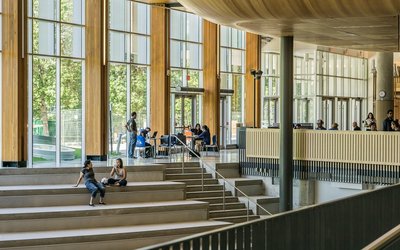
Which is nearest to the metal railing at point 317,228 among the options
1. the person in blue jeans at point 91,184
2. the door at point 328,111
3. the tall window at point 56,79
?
the person in blue jeans at point 91,184

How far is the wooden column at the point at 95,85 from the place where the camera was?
2470cm

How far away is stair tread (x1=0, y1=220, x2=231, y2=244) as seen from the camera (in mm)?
15672

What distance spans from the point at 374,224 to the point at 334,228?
→ 1892 mm

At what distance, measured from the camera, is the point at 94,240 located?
16078 mm

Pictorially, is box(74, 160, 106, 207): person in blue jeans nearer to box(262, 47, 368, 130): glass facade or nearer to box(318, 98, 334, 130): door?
box(262, 47, 368, 130): glass facade

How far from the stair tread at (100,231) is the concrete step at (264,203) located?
9.68ft

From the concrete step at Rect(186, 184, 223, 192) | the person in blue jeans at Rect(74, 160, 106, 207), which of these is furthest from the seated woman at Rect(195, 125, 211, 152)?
the person in blue jeans at Rect(74, 160, 106, 207)

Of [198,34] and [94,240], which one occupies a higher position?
[198,34]

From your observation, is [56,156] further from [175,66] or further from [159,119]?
[175,66]

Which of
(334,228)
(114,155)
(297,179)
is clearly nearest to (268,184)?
(297,179)

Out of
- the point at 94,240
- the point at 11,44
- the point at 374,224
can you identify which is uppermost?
the point at 11,44

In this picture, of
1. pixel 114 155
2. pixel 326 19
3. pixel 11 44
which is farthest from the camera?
pixel 114 155

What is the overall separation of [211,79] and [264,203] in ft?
37.7

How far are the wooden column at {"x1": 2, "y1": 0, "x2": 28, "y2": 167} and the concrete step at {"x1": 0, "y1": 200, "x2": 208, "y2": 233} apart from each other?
423cm
